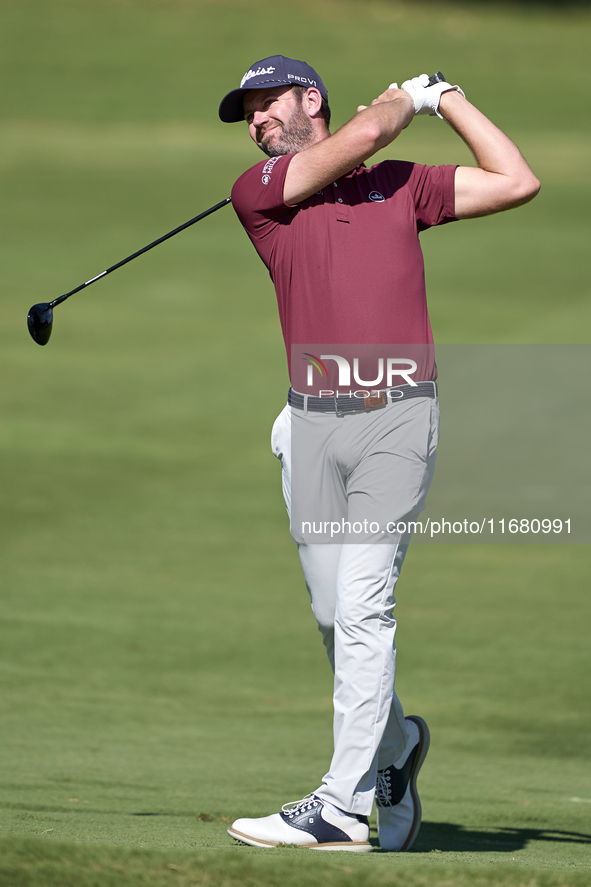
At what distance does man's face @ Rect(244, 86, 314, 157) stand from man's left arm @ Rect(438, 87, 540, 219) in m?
0.51

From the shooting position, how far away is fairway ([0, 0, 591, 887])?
3.88 meters

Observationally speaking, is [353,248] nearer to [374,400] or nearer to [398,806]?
[374,400]

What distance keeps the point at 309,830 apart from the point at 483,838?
2.49 feet

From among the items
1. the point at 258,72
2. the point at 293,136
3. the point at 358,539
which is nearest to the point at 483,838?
the point at 358,539

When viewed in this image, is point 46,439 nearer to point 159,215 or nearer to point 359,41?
point 159,215

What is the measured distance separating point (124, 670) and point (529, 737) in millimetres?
2134

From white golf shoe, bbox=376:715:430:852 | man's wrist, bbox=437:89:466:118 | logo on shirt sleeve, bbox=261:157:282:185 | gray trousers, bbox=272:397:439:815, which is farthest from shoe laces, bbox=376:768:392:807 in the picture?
man's wrist, bbox=437:89:466:118

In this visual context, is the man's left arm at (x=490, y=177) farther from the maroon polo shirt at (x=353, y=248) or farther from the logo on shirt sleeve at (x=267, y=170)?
the logo on shirt sleeve at (x=267, y=170)

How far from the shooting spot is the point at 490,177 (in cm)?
371

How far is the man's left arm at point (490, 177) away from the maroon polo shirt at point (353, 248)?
0.05m

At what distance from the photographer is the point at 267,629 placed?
7203mm

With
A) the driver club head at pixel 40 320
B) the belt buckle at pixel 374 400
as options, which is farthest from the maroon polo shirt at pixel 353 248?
the driver club head at pixel 40 320

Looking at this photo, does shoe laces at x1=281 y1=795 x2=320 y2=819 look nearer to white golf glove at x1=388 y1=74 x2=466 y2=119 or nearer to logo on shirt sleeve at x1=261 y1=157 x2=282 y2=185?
logo on shirt sleeve at x1=261 y1=157 x2=282 y2=185

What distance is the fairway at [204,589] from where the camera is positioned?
12.7 ft
